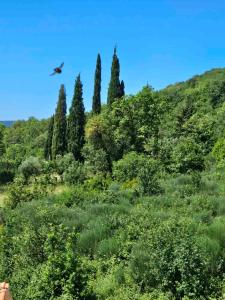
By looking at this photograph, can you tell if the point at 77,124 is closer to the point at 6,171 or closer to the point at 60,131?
the point at 60,131

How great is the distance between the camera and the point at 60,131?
46.7m

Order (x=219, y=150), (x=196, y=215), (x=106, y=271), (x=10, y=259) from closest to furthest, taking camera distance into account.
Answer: (x=106, y=271)
(x=10, y=259)
(x=196, y=215)
(x=219, y=150)

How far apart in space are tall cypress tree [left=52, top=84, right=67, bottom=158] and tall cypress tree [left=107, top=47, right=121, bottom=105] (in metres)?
8.01

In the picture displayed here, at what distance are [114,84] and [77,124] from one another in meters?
4.86

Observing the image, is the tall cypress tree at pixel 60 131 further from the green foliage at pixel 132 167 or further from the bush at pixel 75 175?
the green foliage at pixel 132 167

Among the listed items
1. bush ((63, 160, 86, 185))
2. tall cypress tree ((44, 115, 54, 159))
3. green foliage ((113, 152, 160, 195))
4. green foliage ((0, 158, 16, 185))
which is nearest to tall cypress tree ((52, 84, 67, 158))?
green foliage ((0, 158, 16, 185))

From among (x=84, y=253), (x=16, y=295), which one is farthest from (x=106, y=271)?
(x=16, y=295)

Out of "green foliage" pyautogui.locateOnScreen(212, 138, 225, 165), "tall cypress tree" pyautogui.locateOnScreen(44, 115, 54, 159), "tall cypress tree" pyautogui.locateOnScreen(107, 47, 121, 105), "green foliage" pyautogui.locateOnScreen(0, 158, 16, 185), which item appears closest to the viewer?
"green foliage" pyautogui.locateOnScreen(212, 138, 225, 165)

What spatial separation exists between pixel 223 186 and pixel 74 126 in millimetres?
22460

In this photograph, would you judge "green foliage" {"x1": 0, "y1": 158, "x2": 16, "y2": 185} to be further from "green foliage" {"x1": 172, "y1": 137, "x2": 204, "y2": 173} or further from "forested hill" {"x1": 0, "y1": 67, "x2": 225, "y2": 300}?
"green foliage" {"x1": 172, "y1": 137, "x2": 204, "y2": 173}

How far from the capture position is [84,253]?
1237cm

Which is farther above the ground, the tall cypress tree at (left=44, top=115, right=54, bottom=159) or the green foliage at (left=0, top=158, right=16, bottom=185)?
the tall cypress tree at (left=44, top=115, right=54, bottom=159)

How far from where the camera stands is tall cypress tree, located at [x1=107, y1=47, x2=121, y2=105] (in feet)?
133

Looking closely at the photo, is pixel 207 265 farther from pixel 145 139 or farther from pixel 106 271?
pixel 145 139
